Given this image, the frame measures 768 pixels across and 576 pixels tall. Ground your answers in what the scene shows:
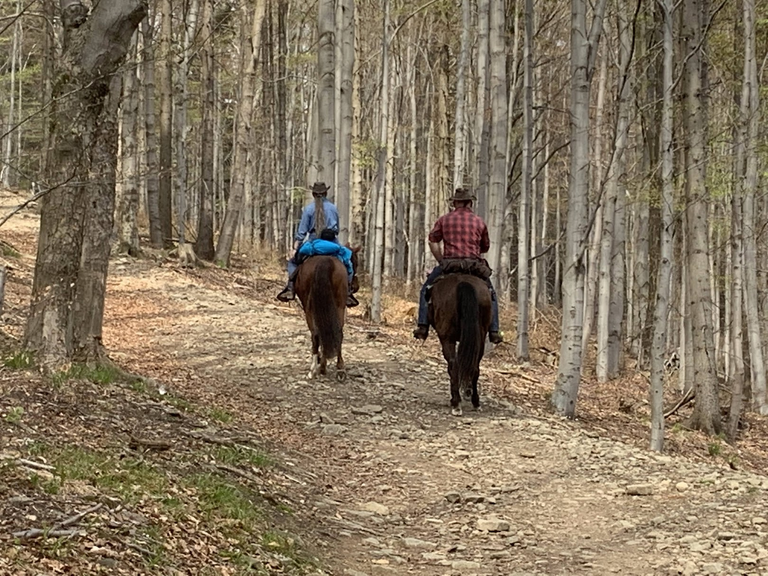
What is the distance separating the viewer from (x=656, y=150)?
57.1ft

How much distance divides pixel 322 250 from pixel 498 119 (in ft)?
17.0

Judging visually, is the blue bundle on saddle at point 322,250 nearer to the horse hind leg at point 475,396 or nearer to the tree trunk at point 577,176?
the horse hind leg at point 475,396

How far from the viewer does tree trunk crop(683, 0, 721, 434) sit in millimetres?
13086

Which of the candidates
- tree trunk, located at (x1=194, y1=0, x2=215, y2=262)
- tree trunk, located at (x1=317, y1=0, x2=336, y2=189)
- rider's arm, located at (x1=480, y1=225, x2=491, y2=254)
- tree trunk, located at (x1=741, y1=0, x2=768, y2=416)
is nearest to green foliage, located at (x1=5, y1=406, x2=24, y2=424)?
rider's arm, located at (x1=480, y1=225, x2=491, y2=254)

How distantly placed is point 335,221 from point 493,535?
6097 millimetres

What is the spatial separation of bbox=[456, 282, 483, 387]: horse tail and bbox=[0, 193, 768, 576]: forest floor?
0.63 m

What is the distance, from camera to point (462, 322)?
9633 mm

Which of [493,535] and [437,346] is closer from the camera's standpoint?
[493,535]

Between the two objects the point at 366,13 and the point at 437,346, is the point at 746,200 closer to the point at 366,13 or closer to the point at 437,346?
A: the point at 437,346

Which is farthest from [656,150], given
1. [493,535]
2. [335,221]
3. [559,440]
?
[493,535]

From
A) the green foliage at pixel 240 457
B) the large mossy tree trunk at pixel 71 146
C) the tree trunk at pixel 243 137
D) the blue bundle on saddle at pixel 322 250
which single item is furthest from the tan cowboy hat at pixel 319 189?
the tree trunk at pixel 243 137

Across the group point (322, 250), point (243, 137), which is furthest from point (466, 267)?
point (243, 137)

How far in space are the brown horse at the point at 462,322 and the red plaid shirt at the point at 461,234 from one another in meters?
0.34

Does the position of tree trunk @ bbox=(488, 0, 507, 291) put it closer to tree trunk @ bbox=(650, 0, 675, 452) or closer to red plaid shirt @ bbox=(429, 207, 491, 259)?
tree trunk @ bbox=(650, 0, 675, 452)
